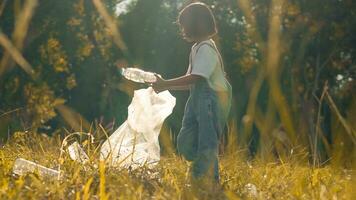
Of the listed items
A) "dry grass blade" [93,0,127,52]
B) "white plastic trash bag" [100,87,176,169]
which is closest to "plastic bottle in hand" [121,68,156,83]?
Answer: "white plastic trash bag" [100,87,176,169]

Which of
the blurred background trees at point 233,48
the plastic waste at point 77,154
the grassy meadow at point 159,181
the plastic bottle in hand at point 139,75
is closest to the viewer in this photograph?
the grassy meadow at point 159,181

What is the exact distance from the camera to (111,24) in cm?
2048

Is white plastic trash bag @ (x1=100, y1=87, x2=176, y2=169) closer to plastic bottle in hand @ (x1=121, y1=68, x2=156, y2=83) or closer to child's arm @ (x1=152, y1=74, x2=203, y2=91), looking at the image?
plastic bottle in hand @ (x1=121, y1=68, x2=156, y2=83)

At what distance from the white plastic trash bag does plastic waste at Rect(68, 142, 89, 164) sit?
7.4 inches

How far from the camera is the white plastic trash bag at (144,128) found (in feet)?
18.2

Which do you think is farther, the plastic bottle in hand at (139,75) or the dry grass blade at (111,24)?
the dry grass blade at (111,24)

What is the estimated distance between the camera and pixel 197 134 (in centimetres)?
537

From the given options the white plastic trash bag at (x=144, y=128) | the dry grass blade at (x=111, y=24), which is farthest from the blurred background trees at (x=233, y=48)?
the white plastic trash bag at (x=144, y=128)

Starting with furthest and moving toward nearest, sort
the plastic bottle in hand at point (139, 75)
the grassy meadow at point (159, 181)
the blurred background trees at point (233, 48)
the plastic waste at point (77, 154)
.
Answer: the blurred background trees at point (233, 48) < the plastic bottle in hand at point (139, 75) < the plastic waste at point (77, 154) < the grassy meadow at point (159, 181)

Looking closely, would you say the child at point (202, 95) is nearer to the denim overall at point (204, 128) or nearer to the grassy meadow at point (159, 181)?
the denim overall at point (204, 128)

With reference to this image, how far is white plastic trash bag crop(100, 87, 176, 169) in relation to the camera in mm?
5547

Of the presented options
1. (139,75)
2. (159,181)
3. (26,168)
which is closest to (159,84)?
(139,75)

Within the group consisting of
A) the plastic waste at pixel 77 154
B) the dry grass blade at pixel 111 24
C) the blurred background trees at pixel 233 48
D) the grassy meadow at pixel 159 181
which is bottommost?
the grassy meadow at pixel 159 181

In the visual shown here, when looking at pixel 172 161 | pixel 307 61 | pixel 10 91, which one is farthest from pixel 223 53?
pixel 172 161
